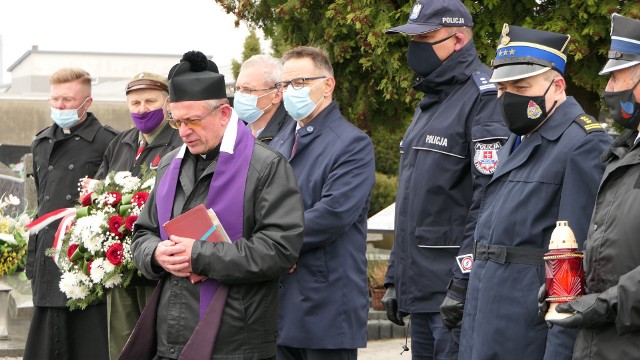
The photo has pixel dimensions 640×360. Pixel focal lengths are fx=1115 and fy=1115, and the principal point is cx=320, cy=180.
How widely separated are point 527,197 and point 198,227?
58.9 inches

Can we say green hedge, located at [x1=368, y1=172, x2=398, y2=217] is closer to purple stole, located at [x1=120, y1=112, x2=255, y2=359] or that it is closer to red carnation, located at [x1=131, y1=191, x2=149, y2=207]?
red carnation, located at [x1=131, y1=191, x2=149, y2=207]

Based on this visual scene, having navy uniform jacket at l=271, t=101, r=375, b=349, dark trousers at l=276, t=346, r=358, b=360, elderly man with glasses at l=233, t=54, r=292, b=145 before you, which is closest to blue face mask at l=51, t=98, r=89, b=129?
elderly man with glasses at l=233, t=54, r=292, b=145

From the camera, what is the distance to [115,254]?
6.56 metres

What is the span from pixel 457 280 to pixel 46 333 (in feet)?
13.1

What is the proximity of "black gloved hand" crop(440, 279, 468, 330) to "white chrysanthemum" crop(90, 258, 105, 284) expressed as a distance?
6.95 feet

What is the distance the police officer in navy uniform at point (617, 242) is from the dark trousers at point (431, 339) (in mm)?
1483

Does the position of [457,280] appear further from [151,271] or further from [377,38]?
[377,38]

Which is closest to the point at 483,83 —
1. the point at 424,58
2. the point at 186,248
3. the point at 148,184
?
the point at 424,58

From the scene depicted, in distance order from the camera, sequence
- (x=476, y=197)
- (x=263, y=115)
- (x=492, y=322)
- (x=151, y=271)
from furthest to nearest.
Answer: (x=263, y=115)
(x=476, y=197)
(x=151, y=271)
(x=492, y=322)

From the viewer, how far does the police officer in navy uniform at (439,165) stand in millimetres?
5875

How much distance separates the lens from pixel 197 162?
548cm

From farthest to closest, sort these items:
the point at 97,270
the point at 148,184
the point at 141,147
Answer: the point at 141,147
the point at 148,184
the point at 97,270

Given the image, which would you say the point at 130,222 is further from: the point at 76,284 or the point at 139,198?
the point at 76,284

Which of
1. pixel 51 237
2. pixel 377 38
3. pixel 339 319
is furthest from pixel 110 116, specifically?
pixel 339 319
